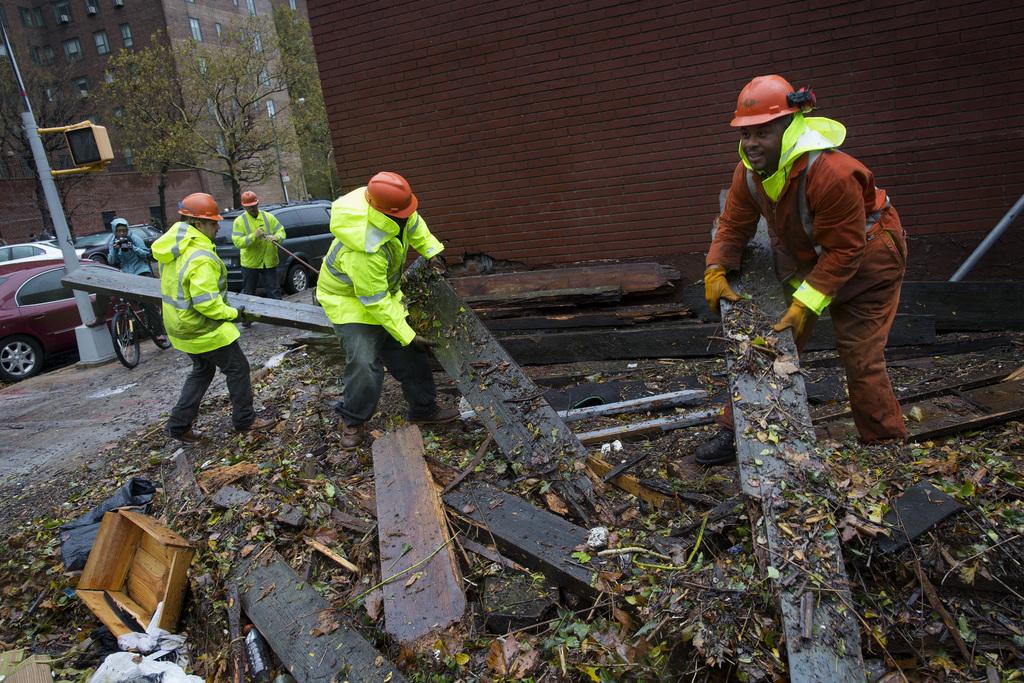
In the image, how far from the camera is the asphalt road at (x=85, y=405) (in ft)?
20.0

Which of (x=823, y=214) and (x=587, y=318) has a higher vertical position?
(x=823, y=214)

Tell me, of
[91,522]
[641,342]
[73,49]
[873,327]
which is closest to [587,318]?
[641,342]

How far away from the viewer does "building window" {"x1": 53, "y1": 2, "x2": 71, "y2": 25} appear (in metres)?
40.8

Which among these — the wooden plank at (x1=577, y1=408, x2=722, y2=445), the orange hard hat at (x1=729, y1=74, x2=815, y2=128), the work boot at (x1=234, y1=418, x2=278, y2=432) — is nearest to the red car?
the work boot at (x1=234, y1=418, x2=278, y2=432)

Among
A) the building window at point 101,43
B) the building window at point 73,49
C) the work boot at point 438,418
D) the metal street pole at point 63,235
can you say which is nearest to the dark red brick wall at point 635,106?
the work boot at point 438,418

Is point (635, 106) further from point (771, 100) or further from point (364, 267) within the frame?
point (364, 267)

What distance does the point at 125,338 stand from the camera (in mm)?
8875

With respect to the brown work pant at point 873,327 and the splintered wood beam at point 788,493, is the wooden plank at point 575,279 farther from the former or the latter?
the brown work pant at point 873,327

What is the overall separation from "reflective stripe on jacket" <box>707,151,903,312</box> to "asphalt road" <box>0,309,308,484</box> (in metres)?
5.95

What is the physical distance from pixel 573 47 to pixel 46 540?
6305 mm

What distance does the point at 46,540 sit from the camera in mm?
4383

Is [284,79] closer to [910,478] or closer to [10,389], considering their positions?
[10,389]

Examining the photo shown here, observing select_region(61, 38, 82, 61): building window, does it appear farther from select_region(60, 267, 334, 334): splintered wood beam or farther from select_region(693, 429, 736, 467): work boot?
select_region(693, 429, 736, 467): work boot

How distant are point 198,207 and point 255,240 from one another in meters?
4.16
